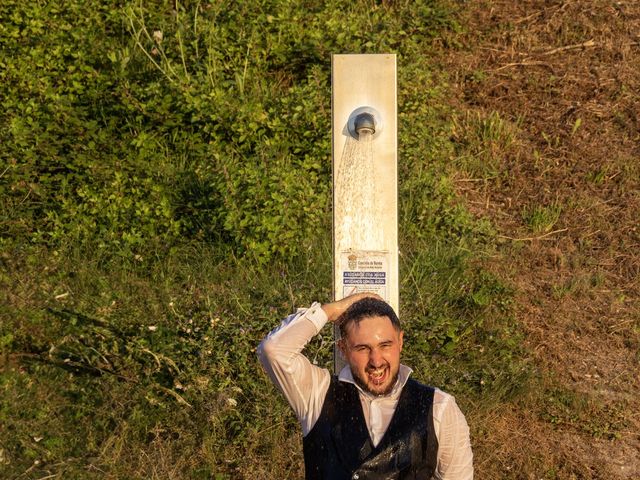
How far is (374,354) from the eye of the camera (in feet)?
12.8

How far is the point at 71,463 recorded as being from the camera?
6.13 metres

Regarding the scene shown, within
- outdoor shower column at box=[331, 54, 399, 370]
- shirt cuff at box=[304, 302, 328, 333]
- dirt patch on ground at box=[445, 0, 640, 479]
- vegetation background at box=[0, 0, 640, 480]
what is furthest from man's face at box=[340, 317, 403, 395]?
dirt patch on ground at box=[445, 0, 640, 479]

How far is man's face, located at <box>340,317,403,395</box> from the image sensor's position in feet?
12.8

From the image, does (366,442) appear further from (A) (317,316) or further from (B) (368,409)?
(A) (317,316)

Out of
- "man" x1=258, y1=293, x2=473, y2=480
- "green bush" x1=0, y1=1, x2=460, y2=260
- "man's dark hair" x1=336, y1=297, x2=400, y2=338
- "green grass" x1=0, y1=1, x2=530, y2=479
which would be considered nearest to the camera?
"man" x1=258, y1=293, x2=473, y2=480

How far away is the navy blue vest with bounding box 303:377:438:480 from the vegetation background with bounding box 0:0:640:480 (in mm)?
2304

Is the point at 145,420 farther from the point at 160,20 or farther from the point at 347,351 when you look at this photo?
the point at 160,20

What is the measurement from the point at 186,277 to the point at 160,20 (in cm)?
243

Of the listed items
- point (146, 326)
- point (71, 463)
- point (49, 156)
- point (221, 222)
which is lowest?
point (71, 463)

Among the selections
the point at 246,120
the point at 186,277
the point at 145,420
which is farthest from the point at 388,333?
the point at 246,120

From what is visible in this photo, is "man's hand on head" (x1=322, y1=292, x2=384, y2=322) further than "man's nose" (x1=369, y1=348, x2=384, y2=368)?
Yes

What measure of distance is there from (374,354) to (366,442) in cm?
31

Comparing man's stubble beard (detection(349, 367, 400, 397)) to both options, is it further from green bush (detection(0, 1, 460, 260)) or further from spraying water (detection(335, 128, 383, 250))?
green bush (detection(0, 1, 460, 260))

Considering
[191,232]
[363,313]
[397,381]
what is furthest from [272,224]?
[397,381]
